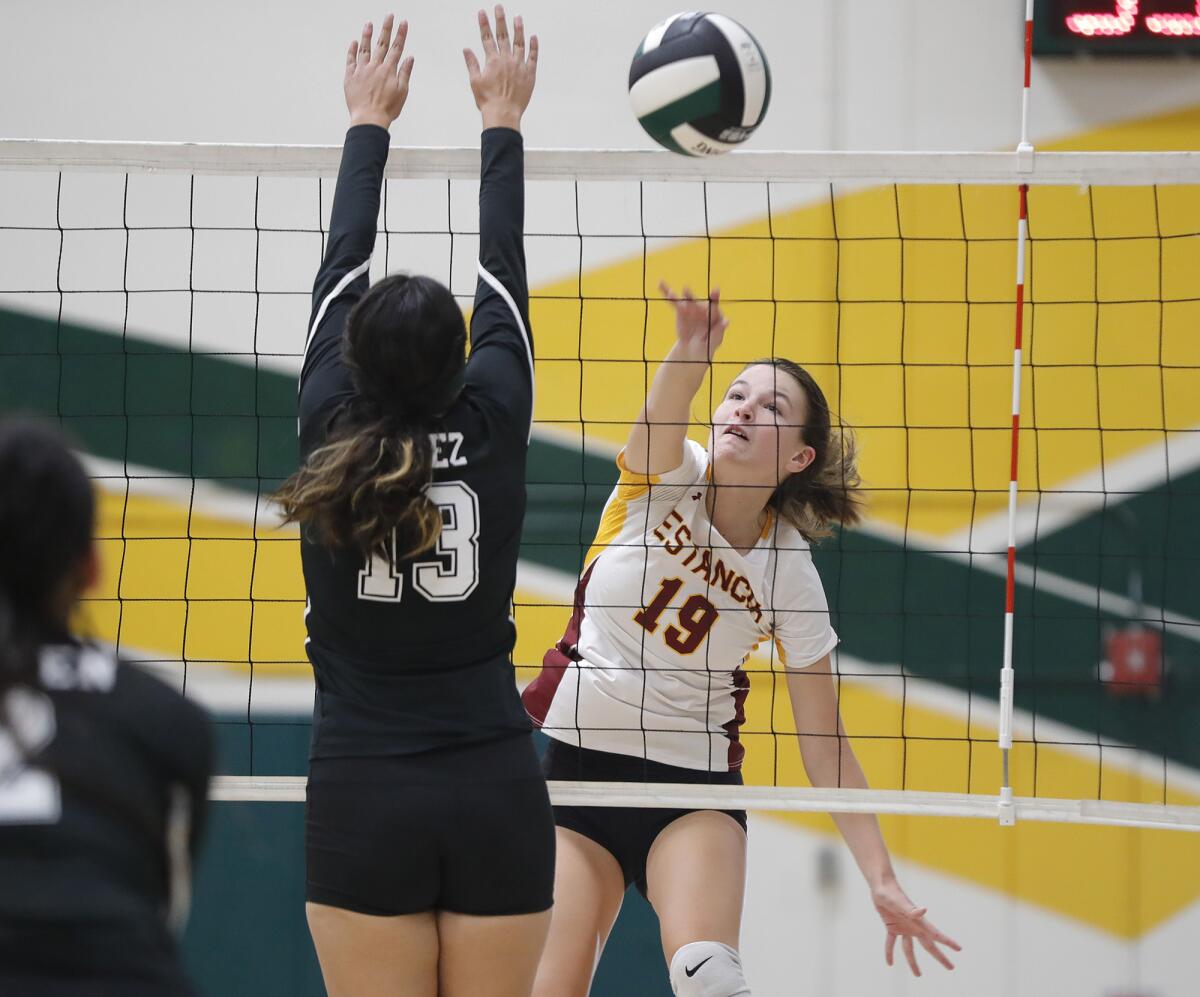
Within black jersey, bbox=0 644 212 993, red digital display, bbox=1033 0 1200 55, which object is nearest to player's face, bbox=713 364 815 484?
black jersey, bbox=0 644 212 993

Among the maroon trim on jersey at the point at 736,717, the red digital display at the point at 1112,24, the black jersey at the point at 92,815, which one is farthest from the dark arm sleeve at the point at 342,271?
the red digital display at the point at 1112,24

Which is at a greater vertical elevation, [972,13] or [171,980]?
[972,13]

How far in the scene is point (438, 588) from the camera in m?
2.01

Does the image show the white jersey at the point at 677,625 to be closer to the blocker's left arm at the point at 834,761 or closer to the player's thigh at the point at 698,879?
the blocker's left arm at the point at 834,761

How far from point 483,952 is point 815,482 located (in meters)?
1.28

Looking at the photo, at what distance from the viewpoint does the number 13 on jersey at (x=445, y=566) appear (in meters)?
2.00

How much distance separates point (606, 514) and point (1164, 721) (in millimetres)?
2305

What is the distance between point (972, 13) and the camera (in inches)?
173

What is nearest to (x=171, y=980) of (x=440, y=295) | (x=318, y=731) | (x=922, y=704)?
(x=318, y=731)

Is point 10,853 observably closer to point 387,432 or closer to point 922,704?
point 387,432

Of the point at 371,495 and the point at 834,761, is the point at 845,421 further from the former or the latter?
the point at 371,495

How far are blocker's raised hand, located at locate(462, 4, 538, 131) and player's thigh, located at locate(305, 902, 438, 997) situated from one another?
51.8 inches

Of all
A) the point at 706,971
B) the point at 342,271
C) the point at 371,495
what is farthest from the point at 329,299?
the point at 706,971

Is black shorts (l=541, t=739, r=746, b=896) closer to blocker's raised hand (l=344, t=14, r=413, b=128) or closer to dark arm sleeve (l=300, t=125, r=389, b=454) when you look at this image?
dark arm sleeve (l=300, t=125, r=389, b=454)
